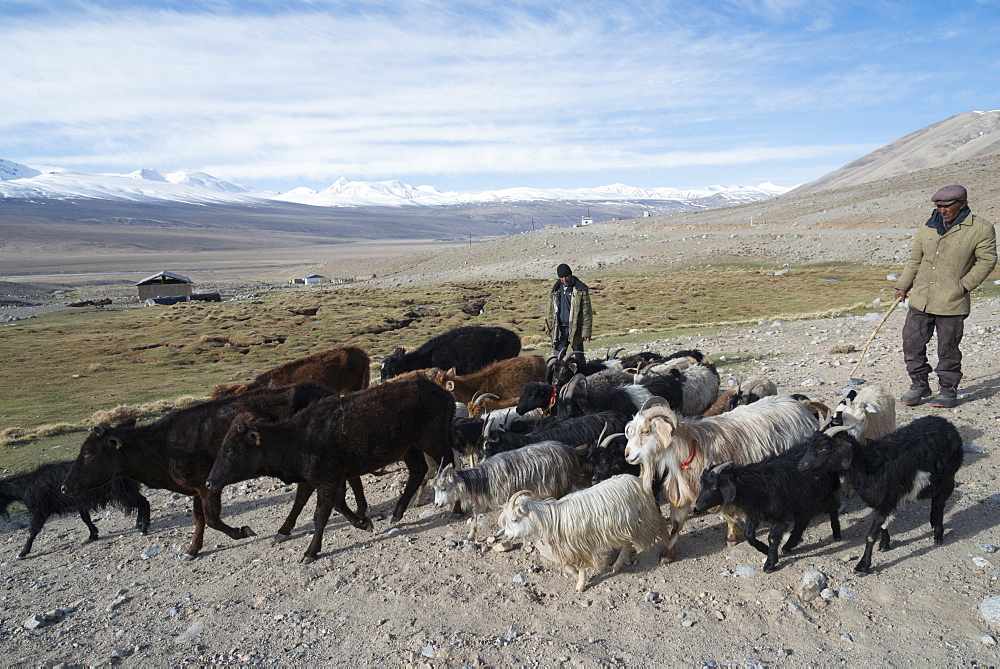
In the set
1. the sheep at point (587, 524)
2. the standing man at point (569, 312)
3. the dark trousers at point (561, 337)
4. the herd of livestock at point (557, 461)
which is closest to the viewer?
the herd of livestock at point (557, 461)

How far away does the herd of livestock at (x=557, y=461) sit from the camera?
5172 millimetres

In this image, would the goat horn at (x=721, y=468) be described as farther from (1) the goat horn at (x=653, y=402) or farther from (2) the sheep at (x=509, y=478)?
(2) the sheep at (x=509, y=478)

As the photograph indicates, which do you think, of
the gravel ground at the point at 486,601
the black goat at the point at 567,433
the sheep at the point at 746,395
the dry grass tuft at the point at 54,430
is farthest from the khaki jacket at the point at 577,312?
the dry grass tuft at the point at 54,430

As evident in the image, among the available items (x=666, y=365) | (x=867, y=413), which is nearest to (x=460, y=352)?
(x=666, y=365)

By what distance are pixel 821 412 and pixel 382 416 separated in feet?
15.9

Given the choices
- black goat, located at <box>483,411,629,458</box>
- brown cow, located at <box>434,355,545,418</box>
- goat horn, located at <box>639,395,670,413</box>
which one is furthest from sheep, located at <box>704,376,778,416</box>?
brown cow, located at <box>434,355,545,418</box>

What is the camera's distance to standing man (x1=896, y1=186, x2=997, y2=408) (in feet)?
25.6

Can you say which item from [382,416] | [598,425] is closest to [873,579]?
[598,425]

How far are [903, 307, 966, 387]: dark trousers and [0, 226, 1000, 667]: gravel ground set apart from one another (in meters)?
0.80

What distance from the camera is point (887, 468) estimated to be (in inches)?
202

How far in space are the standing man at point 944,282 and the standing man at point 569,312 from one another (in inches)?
188

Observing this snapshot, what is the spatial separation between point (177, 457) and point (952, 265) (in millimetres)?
9628

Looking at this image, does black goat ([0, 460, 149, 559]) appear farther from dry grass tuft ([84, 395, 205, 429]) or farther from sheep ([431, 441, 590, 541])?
dry grass tuft ([84, 395, 205, 429])

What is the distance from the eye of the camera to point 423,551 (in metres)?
6.04
